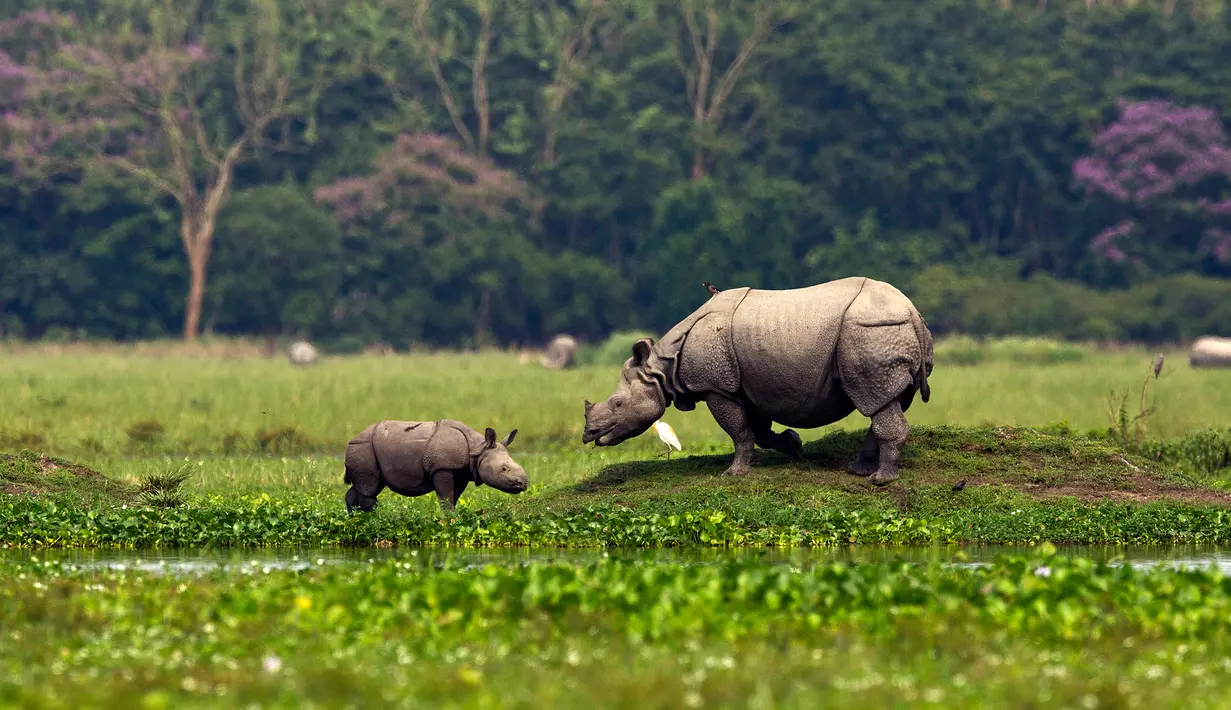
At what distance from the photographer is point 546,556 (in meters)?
14.8

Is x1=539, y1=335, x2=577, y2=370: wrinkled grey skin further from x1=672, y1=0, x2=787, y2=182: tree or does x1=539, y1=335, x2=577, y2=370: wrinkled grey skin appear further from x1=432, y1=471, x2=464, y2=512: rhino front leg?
x1=432, y1=471, x2=464, y2=512: rhino front leg

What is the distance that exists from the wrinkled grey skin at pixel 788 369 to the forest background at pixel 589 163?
131ft

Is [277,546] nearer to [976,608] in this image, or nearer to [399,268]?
[976,608]

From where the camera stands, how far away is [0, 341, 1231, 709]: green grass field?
9.20 m

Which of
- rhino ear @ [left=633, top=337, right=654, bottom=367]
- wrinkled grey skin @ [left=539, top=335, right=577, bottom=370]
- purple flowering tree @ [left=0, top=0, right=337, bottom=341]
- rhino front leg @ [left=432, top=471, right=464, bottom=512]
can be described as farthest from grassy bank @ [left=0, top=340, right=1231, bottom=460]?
purple flowering tree @ [left=0, top=0, right=337, bottom=341]

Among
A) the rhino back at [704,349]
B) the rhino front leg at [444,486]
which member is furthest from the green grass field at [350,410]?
the rhino front leg at [444,486]

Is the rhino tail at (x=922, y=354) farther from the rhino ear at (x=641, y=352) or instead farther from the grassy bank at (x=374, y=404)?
the grassy bank at (x=374, y=404)

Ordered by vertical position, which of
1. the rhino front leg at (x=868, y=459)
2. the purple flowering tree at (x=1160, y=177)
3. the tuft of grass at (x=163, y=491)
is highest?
the purple flowering tree at (x=1160, y=177)

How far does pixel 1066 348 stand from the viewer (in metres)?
49.1

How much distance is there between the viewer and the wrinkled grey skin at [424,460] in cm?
1670

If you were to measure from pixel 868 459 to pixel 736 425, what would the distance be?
1311 mm

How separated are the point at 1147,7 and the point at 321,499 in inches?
2032

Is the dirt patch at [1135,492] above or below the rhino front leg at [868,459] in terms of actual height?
below

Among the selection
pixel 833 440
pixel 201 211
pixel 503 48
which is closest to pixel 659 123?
pixel 503 48
